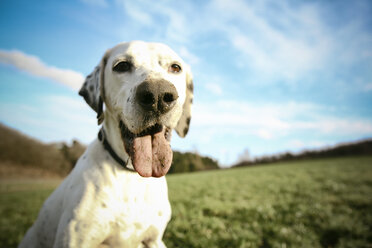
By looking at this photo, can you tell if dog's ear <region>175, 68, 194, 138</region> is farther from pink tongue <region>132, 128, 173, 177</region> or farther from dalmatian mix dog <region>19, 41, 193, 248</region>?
pink tongue <region>132, 128, 173, 177</region>

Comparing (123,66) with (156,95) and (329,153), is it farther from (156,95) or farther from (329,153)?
(329,153)

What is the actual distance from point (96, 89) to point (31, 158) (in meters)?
39.4

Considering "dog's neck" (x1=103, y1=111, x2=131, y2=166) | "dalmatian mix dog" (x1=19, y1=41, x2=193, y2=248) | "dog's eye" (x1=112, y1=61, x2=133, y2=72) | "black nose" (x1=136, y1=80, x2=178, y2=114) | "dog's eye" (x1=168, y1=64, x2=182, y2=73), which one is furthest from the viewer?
"dog's eye" (x1=168, y1=64, x2=182, y2=73)

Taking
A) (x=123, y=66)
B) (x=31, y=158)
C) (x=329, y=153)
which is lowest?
(x=329, y=153)

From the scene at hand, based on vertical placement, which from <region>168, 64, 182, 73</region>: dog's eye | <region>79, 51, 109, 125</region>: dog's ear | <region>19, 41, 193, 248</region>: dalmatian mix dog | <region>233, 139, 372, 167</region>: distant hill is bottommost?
<region>233, 139, 372, 167</region>: distant hill

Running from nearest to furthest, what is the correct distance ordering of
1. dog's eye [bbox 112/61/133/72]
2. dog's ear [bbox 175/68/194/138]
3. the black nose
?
the black nose < dog's eye [bbox 112/61/133/72] < dog's ear [bbox 175/68/194/138]

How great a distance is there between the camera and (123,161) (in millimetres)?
1975

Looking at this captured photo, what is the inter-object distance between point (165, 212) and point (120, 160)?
0.82 metres

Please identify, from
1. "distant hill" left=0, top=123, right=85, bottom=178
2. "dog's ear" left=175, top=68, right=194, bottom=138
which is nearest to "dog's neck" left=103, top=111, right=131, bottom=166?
"dog's ear" left=175, top=68, right=194, bottom=138

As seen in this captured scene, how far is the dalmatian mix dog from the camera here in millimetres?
1712

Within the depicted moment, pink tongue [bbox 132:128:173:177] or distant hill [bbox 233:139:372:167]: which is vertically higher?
pink tongue [bbox 132:128:173:177]

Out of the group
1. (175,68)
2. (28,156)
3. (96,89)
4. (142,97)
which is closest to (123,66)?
(96,89)

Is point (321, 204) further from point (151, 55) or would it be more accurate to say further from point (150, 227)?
point (151, 55)

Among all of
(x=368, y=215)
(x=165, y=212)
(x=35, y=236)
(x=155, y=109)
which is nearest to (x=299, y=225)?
(x=368, y=215)
